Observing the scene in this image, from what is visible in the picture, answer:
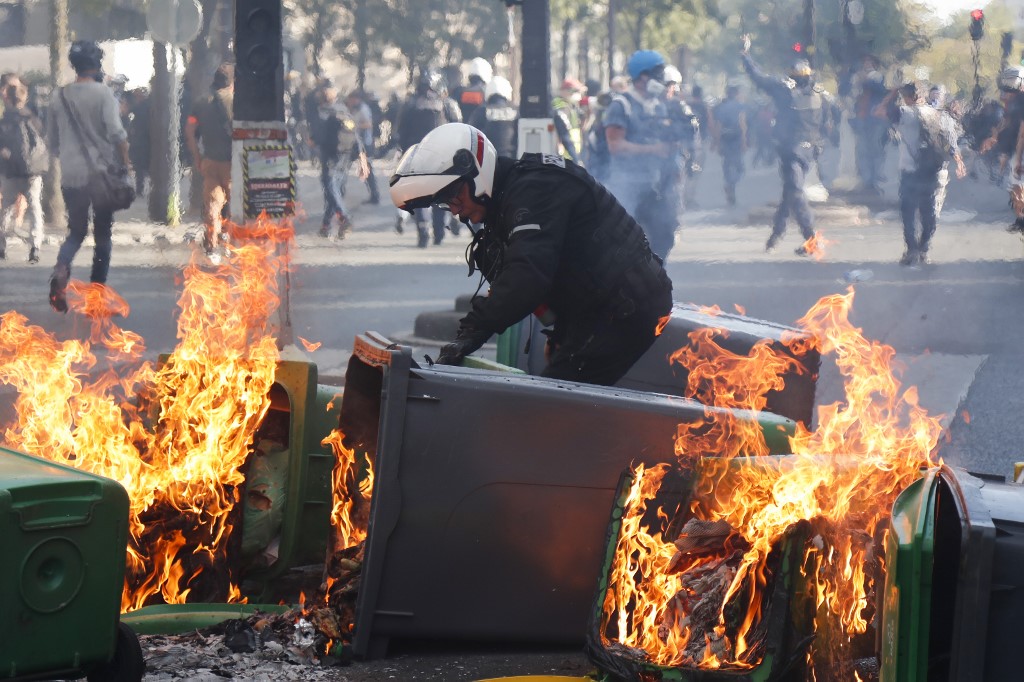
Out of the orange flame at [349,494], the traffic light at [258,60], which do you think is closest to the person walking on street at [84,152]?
the traffic light at [258,60]

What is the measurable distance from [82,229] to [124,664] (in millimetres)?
9088

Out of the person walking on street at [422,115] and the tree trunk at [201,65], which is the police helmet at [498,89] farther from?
the tree trunk at [201,65]

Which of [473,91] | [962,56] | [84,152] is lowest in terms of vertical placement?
[84,152]

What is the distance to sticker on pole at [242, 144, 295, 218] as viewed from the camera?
31.4ft

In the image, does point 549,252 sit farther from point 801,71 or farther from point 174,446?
point 801,71

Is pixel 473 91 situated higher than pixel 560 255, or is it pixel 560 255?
pixel 473 91

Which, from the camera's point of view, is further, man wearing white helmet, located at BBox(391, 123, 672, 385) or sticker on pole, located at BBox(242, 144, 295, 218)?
sticker on pole, located at BBox(242, 144, 295, 218)

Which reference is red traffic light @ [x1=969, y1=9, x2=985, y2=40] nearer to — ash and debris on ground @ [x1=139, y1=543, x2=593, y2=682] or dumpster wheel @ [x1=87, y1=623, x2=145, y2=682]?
ash and debris on ground @ [x1=139, y1=543, x2=593, y2=682]

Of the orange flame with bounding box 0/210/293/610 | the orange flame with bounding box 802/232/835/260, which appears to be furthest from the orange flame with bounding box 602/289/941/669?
the orange flame with bounding box 802/232/835/260

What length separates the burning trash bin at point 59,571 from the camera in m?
3.49

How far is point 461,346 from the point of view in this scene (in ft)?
16.4

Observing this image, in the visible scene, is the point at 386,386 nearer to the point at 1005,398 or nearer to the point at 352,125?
the point at 1005,398

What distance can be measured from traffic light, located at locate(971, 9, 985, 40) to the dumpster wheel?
22245mm

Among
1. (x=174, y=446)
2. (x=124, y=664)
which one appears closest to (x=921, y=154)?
(x=174, y=446)
